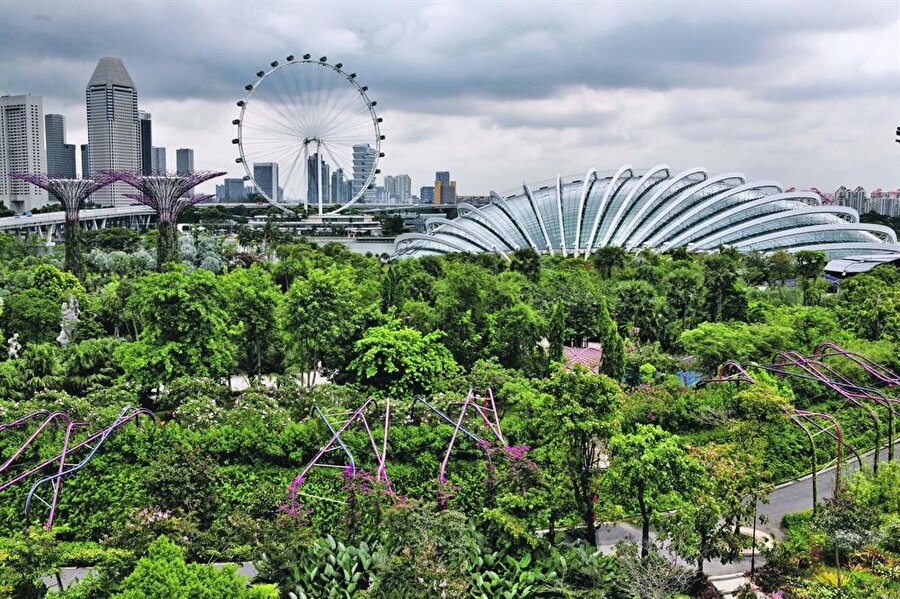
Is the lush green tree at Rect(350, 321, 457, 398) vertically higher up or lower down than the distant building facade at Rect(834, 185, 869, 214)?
lower down

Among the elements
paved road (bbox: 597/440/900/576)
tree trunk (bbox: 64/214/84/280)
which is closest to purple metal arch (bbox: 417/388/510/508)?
paved road (bbox: 597/440/900/576)

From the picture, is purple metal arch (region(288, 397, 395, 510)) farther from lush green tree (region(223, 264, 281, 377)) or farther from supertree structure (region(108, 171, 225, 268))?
supertree structure (region(108, 171, 225, 268))

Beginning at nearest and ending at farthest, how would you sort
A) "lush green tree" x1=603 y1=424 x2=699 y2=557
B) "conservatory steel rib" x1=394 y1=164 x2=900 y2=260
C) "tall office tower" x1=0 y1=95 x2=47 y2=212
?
1. "lush green tree" x1=603 y1=424 x2=699 y2=557
2. "conservatory steel rib" x1=394 y1=164 x2=900 y2=260
3. "tall office tower" x1=0 y1=95 x2=47 y2=212

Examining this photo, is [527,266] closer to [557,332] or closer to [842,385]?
[557,332]

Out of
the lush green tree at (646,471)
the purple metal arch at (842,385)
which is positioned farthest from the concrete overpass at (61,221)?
the lush green tree at (646,471)

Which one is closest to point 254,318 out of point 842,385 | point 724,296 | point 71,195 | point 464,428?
point 464,428

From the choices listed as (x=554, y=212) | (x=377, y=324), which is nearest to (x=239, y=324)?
(x=377, y=324)

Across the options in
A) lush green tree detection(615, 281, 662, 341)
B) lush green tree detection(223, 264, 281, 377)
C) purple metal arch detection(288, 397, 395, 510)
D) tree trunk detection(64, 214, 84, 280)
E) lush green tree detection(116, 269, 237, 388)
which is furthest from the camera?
tree trunk detection(64, 214, 84, 280)

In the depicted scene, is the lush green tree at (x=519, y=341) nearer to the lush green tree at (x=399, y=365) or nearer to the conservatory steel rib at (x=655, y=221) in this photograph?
the lush green tree at (x=399, y=365)
